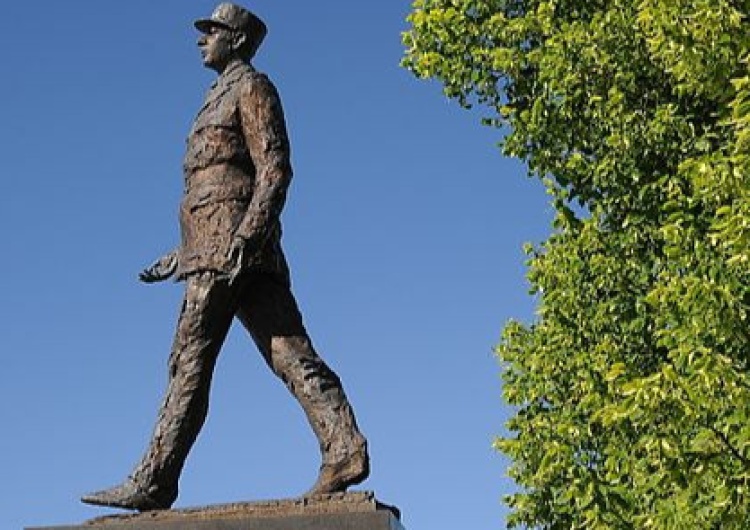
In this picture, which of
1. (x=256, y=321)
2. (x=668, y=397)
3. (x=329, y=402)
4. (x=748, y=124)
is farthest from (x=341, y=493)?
(x=748, y=124)

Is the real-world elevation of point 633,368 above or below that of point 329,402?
above

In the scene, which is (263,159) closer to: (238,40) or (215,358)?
(238,40)

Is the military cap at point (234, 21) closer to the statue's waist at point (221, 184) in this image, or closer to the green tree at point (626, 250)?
the statue's waist at point (221, 184)

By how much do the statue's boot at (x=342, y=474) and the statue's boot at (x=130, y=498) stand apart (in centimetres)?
90

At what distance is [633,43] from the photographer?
1588 cm

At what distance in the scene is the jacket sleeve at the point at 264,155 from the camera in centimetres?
887

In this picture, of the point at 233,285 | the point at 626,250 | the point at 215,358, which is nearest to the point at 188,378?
the point at 215,358

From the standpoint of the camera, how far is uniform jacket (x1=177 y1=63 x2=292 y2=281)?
29.3ft

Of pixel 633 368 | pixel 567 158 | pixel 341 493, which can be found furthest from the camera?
pixel 567 158

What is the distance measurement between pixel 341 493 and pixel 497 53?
379 inches

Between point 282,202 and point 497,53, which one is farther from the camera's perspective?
point 497,53

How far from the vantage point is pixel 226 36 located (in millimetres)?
9555

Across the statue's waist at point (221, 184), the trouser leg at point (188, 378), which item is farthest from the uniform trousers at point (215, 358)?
the statue's waist at point (221, 184)

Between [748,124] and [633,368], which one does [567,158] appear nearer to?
[633,368]
